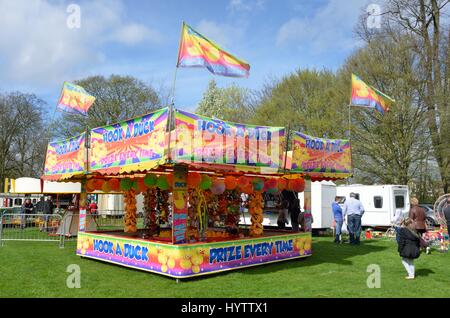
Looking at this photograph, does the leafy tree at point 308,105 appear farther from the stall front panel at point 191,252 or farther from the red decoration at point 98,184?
the red decoration at point 98,184

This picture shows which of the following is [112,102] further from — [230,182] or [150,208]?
[230,182]

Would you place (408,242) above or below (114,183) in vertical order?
below

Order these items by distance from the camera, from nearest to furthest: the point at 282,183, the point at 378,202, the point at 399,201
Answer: the point at 282,183, the point at 399,201, the point at 378,202

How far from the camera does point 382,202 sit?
2075 cm

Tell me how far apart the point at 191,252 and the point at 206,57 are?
3.81 meters

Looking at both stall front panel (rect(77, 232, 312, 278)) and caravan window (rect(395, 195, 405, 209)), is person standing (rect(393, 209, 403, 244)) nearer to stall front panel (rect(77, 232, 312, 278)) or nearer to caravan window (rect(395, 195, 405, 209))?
stall front panel (rect(77, 232, 312, 278))

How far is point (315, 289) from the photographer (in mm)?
7488

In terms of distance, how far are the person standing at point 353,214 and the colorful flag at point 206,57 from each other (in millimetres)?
7107

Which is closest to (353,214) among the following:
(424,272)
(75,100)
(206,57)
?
(424,272)

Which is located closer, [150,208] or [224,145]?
[224,145]

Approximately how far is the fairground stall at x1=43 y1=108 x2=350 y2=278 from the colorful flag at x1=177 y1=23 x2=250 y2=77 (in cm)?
105

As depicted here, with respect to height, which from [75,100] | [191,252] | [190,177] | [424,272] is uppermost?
[75,100]
